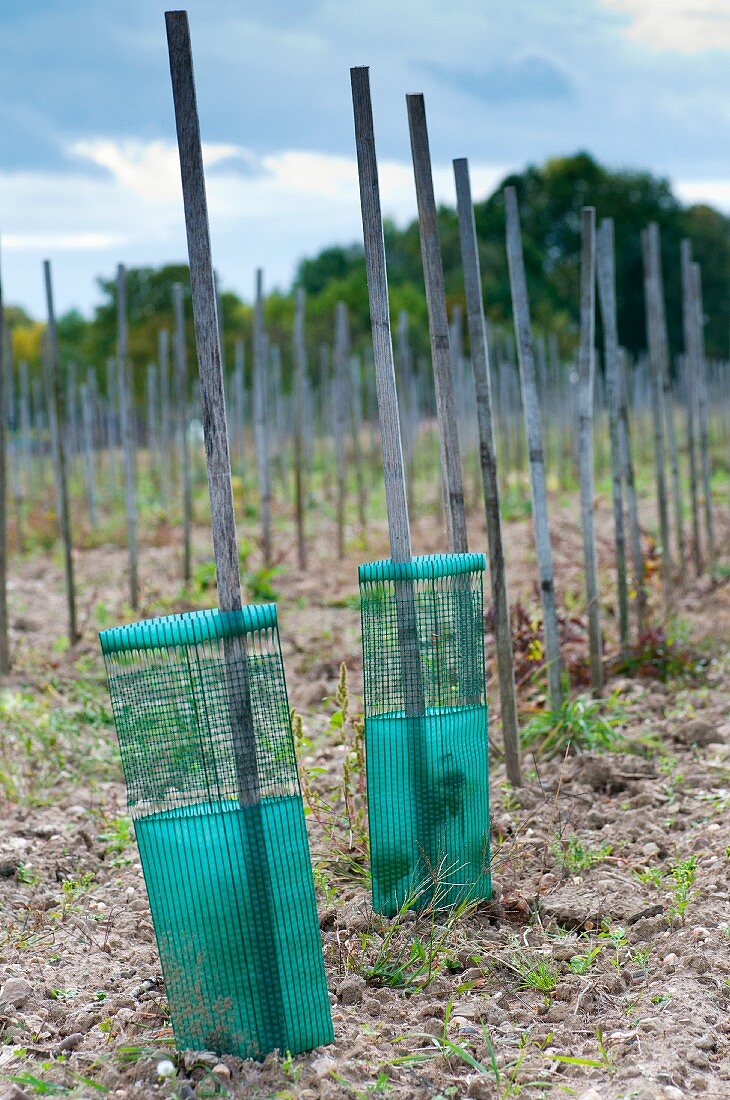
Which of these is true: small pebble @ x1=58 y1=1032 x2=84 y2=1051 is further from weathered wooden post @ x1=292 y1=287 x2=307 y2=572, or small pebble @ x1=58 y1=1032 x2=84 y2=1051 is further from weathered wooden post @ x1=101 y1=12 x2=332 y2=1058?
weathered wooden post @ x1=292 y1=287 x2=307 y2=572

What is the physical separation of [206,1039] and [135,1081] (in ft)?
0.53

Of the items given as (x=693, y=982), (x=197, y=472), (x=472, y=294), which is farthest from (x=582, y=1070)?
(x=197, y=472)

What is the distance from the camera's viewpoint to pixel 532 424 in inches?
165

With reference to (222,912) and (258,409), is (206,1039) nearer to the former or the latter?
(222,912)

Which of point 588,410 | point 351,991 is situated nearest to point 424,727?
point 351,991

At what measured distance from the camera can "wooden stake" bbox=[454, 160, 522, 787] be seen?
3707 millimetres

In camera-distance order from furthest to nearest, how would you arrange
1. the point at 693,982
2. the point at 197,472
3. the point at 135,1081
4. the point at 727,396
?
1. the point at 727,396
2. the point at 197,472
3. the point at 693,982
4. the point at 135,1081

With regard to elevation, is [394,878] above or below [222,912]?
below

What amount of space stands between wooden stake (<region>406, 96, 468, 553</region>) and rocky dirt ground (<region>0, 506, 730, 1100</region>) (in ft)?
3.00

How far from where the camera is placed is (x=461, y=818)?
9.93 feet

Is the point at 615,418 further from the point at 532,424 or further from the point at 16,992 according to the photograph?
the point at 16,992

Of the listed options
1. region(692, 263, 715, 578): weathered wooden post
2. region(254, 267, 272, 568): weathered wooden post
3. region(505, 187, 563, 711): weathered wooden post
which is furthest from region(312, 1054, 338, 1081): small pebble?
region(254, 267, 272, 568): weathered wooden post

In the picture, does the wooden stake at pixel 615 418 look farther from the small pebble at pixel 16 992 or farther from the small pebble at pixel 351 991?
the small pebble at pixel 16 992

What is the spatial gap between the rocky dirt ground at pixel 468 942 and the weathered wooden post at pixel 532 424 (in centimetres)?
51
